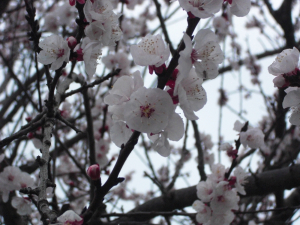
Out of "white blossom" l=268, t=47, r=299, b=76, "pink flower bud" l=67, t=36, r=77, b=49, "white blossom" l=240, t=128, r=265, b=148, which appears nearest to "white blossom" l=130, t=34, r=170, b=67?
"pink flower bud" l=67, t=36, r=77, b=49

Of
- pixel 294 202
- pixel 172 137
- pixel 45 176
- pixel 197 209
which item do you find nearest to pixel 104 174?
pixel 197 209

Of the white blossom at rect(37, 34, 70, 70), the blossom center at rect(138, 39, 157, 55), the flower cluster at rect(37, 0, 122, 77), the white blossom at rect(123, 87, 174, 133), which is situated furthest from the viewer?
the white blossom at rect(37, 34, 70, 70)

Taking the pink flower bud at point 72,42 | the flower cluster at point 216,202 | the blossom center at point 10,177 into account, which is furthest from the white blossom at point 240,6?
the blossom center at point 10,177

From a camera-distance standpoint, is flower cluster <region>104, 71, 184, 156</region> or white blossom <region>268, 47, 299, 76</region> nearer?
flower cluster <region>104, 71, 184, 156</region>

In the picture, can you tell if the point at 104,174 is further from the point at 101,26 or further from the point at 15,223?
the point at 101,26

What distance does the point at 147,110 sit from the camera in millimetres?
982

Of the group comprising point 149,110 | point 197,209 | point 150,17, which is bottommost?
point 197,209

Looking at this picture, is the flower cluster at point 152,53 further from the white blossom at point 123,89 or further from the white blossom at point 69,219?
the white blossom at point 69,219

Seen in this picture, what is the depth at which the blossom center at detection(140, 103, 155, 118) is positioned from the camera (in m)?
0.96

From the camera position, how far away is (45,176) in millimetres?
1088

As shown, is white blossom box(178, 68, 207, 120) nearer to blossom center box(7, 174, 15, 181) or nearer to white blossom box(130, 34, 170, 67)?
white blossom box(130, 34, 170, 67)

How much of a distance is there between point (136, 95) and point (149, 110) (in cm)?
8

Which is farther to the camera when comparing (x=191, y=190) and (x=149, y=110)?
(x=191, y=190)

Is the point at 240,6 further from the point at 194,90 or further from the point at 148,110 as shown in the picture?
the point at 148,110
